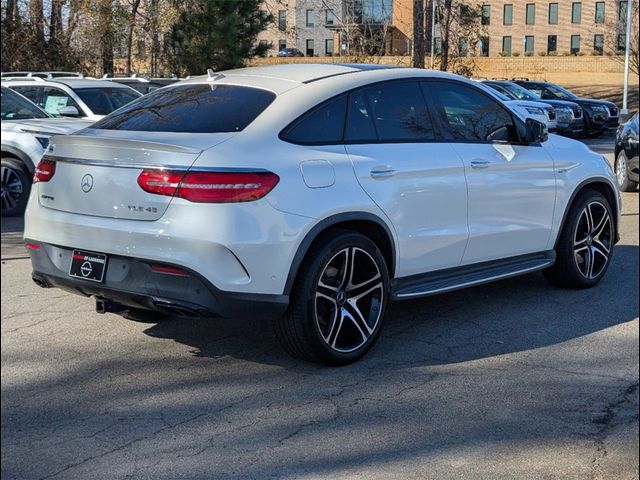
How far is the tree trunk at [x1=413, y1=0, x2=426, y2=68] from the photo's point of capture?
10883 mm

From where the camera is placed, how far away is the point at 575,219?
686cm

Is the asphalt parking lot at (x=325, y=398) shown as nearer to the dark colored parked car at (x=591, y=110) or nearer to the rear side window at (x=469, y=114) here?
the rear side window at (x=469, y=114)

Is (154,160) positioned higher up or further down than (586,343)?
higher up

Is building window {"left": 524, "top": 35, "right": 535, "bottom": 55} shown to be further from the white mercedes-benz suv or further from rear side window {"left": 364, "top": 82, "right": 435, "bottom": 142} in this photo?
rear side window {"left": 364, "top": 82, "right": 435, "bottom": 142}

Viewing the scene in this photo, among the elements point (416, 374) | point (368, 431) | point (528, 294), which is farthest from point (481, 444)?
point (528, 294)

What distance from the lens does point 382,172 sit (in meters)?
5.33

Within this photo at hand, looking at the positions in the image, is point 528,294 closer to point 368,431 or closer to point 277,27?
point 368,431

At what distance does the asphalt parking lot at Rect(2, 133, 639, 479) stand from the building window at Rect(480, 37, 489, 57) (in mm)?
4408

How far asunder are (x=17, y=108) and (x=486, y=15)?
5.98m

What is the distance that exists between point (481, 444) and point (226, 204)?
5.72 ft

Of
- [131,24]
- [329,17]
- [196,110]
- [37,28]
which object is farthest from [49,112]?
[196,110]

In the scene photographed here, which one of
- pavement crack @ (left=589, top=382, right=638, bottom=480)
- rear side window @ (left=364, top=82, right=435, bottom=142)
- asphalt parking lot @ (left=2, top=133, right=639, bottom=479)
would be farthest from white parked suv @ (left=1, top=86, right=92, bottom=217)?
pavement crack @ (left=589, top=382, right=638, bottom=480)

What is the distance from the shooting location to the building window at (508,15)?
Result: 8945 mm

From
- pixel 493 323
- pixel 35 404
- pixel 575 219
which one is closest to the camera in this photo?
pixel 35 404
